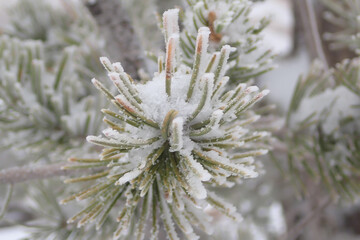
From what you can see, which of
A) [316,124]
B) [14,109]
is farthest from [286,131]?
[14,109]

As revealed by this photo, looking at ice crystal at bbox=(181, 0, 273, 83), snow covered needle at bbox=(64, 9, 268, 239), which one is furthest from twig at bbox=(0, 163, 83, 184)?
ice crystal at bbox=(181, 0, 273, 83)

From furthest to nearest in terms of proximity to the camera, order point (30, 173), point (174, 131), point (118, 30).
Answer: point (118, 30), point (30, 173), point (174, 131)

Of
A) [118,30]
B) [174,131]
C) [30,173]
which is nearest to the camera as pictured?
[174,131]

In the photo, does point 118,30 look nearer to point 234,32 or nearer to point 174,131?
point 234,32

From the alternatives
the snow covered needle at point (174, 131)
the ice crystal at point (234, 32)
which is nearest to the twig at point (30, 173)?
the snow covered needle at point (174, 131)

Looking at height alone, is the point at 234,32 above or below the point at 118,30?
below

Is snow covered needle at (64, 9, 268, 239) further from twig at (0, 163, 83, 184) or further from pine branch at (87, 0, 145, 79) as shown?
pine branch at (87, 0, 145, 79)

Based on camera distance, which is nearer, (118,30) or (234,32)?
(234,32)

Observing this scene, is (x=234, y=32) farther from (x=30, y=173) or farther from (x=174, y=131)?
(x=30, y=173)

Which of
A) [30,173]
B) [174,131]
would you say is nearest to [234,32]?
[174,131]
